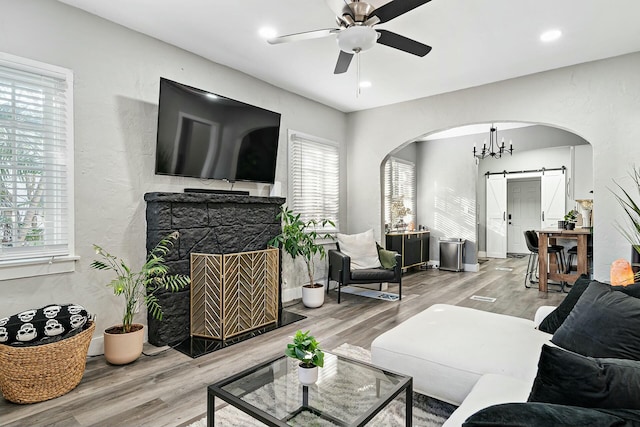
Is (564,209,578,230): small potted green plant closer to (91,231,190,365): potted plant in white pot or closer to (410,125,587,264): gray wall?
(410,125,587,264): gray wall

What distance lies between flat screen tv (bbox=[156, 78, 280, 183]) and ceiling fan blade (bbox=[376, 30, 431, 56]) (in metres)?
1.81

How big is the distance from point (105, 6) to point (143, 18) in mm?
277

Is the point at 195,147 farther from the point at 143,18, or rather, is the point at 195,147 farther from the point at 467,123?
the point at 467,123

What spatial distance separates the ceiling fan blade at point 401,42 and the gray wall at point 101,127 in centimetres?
212

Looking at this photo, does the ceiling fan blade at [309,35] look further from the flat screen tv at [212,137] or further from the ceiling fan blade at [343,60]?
the flat screen tv at [212,137]

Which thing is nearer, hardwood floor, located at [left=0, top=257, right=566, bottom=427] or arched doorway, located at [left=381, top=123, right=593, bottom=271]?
hardwood floor, located at [left=0, top=257, right=566, bottom=427]

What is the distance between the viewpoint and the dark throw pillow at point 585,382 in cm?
90

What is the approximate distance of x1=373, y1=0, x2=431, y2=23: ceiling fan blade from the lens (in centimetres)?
213

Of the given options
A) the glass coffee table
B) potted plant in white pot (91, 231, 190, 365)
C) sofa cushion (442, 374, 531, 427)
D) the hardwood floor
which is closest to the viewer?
sofa cushion (442, 374, 531, 427)

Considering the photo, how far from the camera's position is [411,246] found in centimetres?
675

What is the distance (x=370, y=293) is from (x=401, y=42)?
11.4ft

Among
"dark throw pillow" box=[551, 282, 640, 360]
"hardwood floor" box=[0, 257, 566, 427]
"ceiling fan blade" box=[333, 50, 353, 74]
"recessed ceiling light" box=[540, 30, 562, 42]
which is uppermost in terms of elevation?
"recessed ceiling light" box=[540, 30, 562, 42]

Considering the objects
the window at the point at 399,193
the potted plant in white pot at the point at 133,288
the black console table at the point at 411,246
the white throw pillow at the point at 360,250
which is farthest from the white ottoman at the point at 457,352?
the window at the point at 399,193

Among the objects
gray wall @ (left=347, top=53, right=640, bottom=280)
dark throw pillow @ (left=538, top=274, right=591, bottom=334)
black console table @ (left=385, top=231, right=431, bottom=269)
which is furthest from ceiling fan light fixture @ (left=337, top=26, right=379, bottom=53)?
black console table @ (left=385, top=231, right=431, bottom=269)
